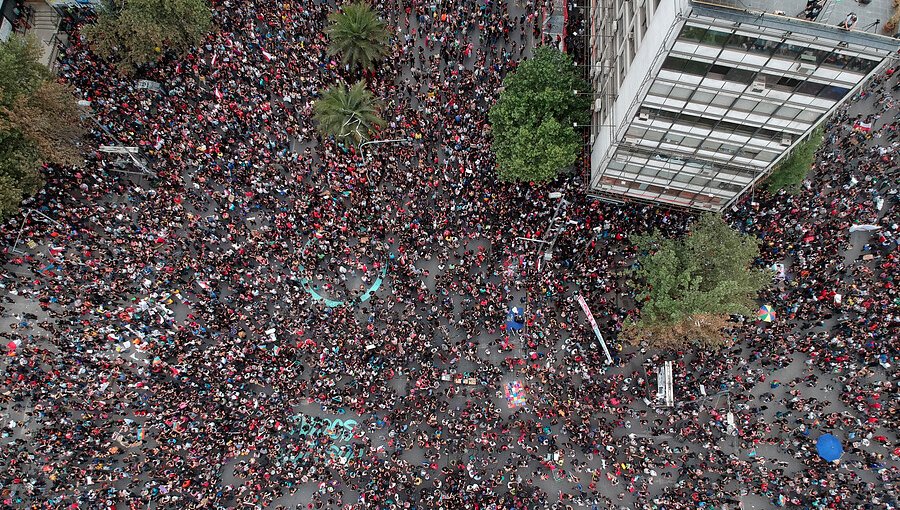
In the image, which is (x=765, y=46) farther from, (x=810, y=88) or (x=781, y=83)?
(x=810, y=88)

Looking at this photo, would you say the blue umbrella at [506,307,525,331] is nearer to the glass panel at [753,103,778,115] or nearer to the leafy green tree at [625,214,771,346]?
the leafy green tree at [625,214,771,346]

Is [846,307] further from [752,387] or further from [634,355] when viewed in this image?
[634,355]

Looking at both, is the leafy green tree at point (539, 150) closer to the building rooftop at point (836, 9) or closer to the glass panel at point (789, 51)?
the building rooftop at point (836, 9)

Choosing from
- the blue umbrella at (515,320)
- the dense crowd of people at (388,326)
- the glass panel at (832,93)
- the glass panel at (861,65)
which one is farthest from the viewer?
the blue umbrella at (515,320)

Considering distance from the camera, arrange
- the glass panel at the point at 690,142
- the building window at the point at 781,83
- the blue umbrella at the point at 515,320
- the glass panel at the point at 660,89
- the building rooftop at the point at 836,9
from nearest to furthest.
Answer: the building rooftop at the point at 836,9 → the building window at the point at 781,83 → the glass panel at the point at 660,89 → the glass panel at the point at 690,142 → the blue umbrella at the point at 515,320

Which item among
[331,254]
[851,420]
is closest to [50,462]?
[331,254]

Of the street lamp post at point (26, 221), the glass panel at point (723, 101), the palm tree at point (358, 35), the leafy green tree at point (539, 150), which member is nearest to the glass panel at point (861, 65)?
the glass panel at point (723, 101)
